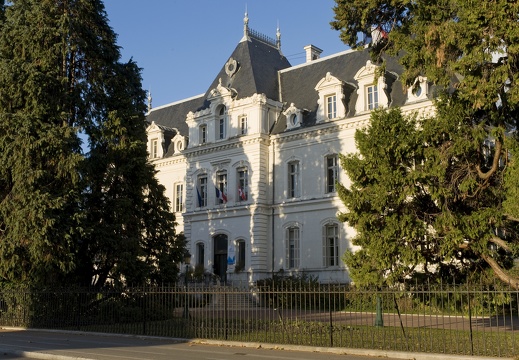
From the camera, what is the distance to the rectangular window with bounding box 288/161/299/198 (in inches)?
1385

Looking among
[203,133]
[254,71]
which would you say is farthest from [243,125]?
[254,71]

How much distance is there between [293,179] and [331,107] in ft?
16.5

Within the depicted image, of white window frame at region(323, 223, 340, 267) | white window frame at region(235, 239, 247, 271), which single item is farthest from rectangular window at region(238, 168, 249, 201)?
white window frame at region(323, 223, 340, 267)

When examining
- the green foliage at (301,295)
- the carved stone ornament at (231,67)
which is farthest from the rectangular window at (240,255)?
the carved stone ornament at (231,67)

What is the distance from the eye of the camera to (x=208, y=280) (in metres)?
34.8

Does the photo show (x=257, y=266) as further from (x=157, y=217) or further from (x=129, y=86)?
(x=129, y=86)

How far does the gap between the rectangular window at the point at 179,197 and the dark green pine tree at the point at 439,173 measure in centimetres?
2803

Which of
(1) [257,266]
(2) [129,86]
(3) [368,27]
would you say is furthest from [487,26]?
(1) [257,266]

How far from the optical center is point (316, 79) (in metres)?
37.3

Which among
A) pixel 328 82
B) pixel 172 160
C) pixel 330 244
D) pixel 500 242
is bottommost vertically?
pixel 500 242

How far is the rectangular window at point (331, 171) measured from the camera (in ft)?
109

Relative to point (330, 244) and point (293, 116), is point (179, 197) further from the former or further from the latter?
point (330, 244)

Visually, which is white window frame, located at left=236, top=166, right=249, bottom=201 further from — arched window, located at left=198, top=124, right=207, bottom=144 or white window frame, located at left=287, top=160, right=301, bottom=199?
arched window, located at left=198, top=124, right=207, bottom=144

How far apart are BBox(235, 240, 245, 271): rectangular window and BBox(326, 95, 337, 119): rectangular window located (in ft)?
31.9
